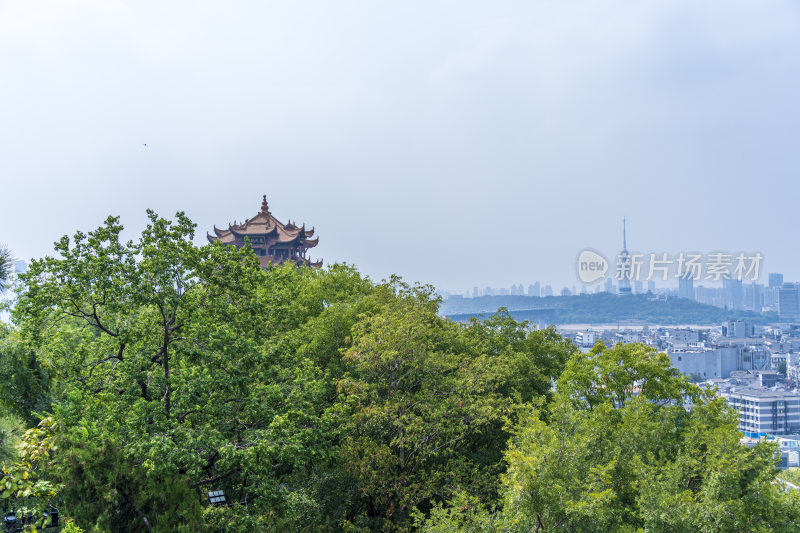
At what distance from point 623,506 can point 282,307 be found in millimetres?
6992

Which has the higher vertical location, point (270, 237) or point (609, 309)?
point (270, 237)

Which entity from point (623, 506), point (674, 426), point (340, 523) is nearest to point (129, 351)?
point (340, 523)

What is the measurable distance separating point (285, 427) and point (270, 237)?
124 feet

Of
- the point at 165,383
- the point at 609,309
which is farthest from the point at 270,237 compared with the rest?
the point at 609,309

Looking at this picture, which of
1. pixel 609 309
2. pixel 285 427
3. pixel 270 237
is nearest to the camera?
pixel 285 427

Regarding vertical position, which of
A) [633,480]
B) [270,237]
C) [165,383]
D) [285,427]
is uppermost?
[270,237]

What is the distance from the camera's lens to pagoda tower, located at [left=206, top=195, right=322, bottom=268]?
1837 inches

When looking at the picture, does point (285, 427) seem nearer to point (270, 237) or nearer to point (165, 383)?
point (165, 383)

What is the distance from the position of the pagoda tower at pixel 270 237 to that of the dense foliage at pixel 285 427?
3237 cm

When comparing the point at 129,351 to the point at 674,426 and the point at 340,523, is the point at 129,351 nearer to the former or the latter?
the point at 340,523

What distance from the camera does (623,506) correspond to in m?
10.1

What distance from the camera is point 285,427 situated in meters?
10.2

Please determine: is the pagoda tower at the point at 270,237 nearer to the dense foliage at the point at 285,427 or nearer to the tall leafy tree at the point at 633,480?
the dense foliage at the point at 285,427

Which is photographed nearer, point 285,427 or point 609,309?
point 285,427
